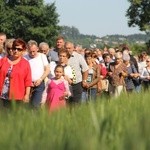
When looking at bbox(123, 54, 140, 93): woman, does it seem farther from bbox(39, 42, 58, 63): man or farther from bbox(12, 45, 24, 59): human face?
bbox(12, 45, 24, 59): human face

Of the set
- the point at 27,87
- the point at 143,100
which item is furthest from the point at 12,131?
the point at 27,87

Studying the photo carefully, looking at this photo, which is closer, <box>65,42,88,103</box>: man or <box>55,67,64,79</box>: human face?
<box>55,67,64,79</box>: human face

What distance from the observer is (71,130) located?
2002mm

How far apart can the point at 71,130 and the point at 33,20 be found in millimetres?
85783

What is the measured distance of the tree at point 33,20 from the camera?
84000 mm

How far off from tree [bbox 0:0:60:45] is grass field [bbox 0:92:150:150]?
8022 cm

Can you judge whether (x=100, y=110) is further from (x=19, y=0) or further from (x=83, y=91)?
(x=19, y=0)

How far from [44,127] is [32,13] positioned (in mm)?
84069

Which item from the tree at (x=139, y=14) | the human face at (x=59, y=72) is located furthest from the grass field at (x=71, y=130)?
the tree at (x=139, y=14)

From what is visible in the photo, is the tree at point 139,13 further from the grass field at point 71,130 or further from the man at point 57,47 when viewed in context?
the grass field at point 71,130

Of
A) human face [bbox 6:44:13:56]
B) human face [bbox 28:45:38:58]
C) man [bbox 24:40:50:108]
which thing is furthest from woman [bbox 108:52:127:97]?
human face [bbox 6:44:13:56]

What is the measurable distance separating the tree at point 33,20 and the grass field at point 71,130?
263 ft

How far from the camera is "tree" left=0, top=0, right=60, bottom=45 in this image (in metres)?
84.0

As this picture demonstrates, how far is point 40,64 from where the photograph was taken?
10570 millimetres
